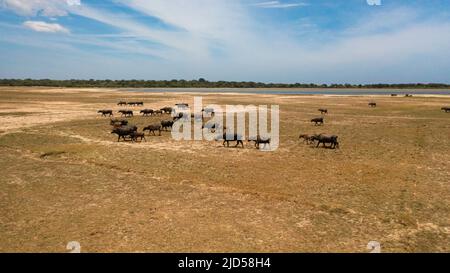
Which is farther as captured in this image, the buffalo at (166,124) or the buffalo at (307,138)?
the buffalo at (166,124)

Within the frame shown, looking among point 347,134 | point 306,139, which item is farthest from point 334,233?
point 347,134

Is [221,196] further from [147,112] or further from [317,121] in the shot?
[147,112]

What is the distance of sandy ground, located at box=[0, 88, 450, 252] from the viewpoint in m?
11.1

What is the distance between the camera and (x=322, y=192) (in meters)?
15.5

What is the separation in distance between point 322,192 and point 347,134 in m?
15.8

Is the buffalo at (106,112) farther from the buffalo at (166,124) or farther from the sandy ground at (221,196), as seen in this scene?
the sandy ground at (221,196)

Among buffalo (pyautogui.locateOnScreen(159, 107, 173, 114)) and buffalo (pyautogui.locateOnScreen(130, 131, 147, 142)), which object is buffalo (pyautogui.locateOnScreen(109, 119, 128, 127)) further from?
buffalo (pyautogui.locateOnScreen(159, 107, 173, 114))

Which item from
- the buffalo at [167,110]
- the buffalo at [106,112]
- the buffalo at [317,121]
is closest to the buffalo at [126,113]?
the buffalo at [106,112]

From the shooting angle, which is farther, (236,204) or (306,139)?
(306,139)

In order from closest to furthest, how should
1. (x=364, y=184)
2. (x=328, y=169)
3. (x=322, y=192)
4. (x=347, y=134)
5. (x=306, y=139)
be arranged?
(x=322, y=192)
(x=364, y=184)
(x=328, y=169)
(x=306, y=139)
(x=347, y=134)

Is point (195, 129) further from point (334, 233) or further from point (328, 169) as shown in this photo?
point (334, 233)


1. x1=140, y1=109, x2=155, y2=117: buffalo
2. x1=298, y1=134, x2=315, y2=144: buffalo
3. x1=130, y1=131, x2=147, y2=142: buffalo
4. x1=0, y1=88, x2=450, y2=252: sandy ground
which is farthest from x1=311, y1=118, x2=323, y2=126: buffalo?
x1=140, y1=109, x2=155, y2=117: buffalo

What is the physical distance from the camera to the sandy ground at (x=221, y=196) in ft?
36.4
